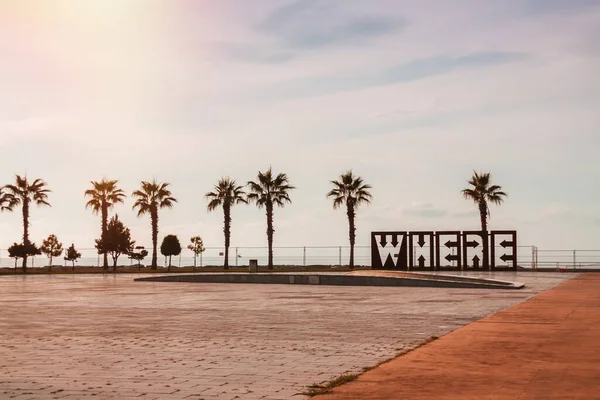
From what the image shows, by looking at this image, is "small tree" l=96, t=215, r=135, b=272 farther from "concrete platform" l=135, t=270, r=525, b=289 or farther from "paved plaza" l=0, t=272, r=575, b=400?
"paved plaza" l=0, t=272, r=575, b=400

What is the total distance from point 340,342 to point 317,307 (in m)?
8.48

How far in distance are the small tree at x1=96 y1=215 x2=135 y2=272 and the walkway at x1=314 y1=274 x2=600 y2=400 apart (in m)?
68.9

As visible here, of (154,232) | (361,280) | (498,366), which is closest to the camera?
(498,366)

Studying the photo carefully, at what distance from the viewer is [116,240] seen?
268ft

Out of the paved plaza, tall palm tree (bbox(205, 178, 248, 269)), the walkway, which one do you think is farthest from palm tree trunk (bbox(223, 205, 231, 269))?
the walkway

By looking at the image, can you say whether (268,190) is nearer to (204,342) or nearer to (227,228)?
(227,228)

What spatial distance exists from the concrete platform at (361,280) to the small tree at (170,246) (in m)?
36.9

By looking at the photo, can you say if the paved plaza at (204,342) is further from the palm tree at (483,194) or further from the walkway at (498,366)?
the palm tree at (483,194)

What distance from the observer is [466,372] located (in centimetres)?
952

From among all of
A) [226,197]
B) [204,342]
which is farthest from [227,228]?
[204,342]

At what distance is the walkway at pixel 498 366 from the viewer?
26.7 ft

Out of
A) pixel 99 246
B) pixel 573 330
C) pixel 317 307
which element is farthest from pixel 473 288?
pixel 99 246

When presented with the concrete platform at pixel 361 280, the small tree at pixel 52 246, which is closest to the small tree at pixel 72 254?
the small tree at pixel 52 246

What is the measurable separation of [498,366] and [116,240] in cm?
7505
